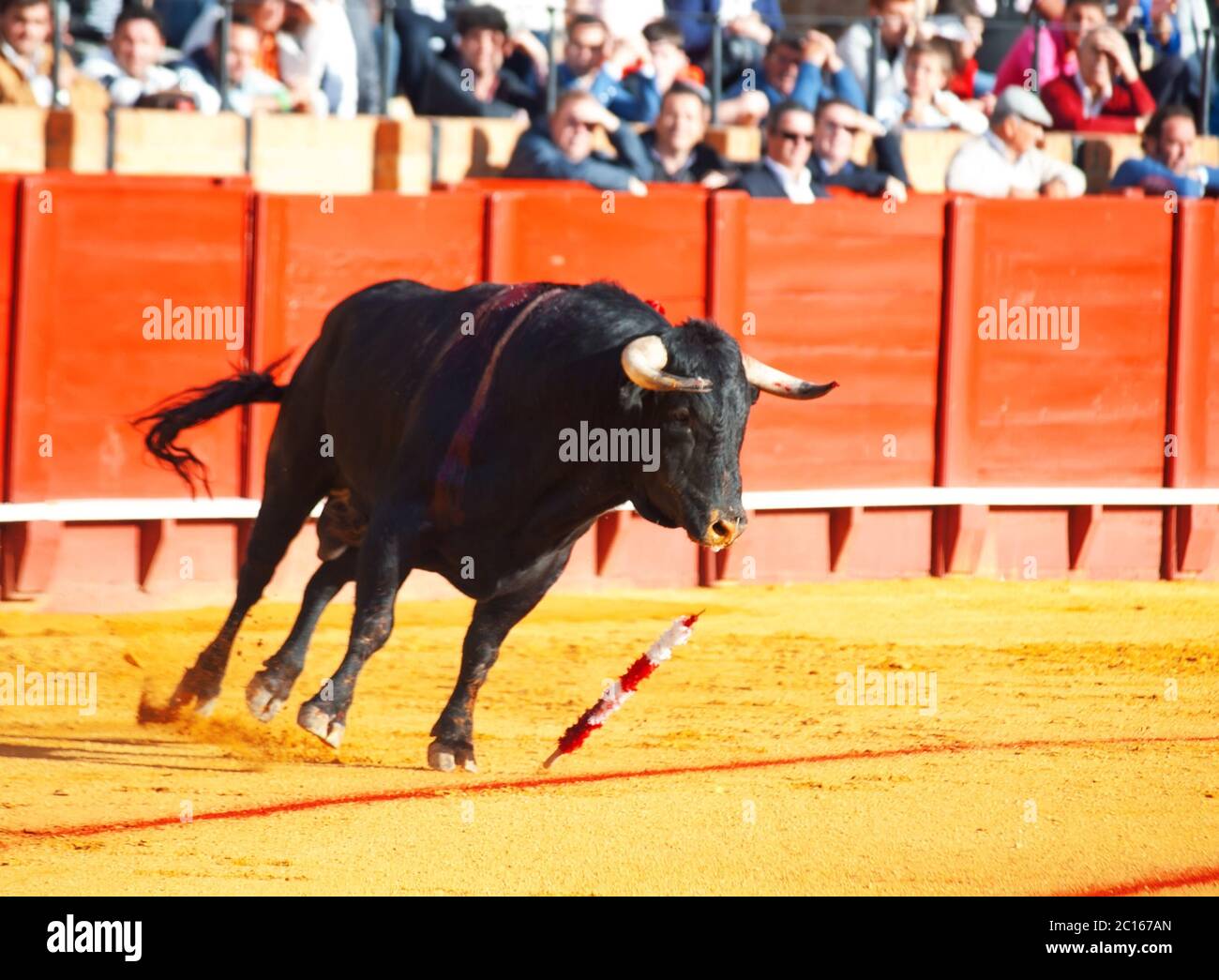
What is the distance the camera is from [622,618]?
29.8 ft

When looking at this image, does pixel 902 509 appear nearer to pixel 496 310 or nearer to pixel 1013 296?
pixel 1013 296

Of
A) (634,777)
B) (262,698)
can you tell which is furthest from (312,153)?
(634,777)

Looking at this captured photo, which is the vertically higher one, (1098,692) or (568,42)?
(568,42)

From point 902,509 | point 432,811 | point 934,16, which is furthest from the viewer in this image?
point 934,16

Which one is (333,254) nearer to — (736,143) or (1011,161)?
(736,143)

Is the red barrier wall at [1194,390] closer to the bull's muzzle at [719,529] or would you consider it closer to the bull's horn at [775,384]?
the bull's horn at [775,384]

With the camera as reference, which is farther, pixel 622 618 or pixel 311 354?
pixel 622 618

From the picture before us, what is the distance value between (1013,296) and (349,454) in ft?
16.6

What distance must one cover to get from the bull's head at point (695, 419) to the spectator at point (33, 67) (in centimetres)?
532

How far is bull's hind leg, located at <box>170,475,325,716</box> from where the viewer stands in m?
6.82

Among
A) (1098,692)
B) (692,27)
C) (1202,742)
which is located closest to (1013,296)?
(692,27)

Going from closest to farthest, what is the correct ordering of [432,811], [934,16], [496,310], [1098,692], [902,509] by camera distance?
[432,811]
[496,310]
[1098,692]
[902,509]
[934,16]

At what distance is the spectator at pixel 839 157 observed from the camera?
10.6 m

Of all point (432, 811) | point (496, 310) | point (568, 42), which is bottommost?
point (432, 811)
